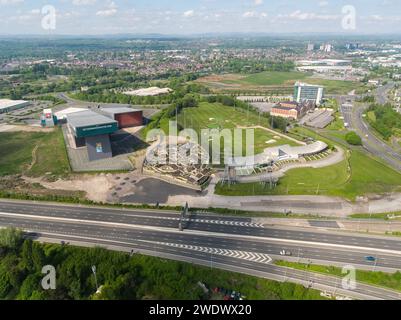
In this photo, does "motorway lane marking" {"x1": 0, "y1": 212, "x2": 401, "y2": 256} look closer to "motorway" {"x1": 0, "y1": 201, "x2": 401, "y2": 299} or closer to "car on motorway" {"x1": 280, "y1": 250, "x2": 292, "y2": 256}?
"motorway" {"x1": 0, "y1": 201, "x2": 401, "y2": 299}

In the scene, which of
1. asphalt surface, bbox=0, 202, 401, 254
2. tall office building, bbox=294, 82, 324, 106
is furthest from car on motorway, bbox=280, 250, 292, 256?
tall office building, bbox=294, 82, 324, 106

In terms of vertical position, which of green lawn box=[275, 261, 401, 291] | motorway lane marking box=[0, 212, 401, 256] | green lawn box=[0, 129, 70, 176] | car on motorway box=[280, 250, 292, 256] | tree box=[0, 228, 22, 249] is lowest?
green lawn box=[275, 261, 401, 291]

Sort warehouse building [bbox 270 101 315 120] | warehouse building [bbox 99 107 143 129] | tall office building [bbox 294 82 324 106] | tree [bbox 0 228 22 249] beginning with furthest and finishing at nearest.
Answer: tall office building [bbox 294 82 324 106] < warehouse building [bbox 270 101 315 120] < warehouse building [bbox 99 107 143 129] < tree [bbox 0 228 22 249]

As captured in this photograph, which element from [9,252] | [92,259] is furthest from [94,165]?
[92,259]

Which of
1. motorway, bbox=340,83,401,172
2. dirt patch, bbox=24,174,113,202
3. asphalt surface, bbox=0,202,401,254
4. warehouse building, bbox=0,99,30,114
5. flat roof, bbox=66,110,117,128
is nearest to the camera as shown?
asphalt surface, bbox=0,202,401,254

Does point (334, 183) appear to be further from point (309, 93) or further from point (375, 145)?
point (309, 93)
